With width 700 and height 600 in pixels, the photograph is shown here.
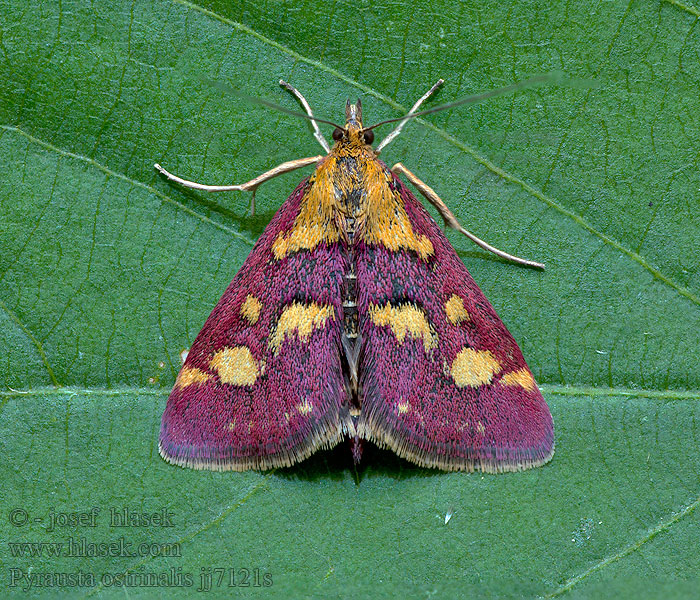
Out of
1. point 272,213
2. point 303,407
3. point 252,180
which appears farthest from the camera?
point 272,213

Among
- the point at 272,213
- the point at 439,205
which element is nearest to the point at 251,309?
the point at 272,213

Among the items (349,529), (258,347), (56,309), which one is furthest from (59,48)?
(349,529)

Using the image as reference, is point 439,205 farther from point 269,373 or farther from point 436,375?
point 269,373

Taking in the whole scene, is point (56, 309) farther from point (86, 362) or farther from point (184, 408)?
point (184, 408)

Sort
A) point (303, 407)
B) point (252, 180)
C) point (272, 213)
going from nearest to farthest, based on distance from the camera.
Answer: point (303, 407) → point (252, 180) → point (272, 213)

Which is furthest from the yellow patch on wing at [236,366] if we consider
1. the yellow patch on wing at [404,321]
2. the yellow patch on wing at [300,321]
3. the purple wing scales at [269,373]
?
the yellow patch on wing at [404,321]

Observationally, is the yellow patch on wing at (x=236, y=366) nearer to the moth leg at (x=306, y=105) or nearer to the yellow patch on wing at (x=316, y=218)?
the yellow patch on wing at (x=316, y=218)

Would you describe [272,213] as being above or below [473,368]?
above
